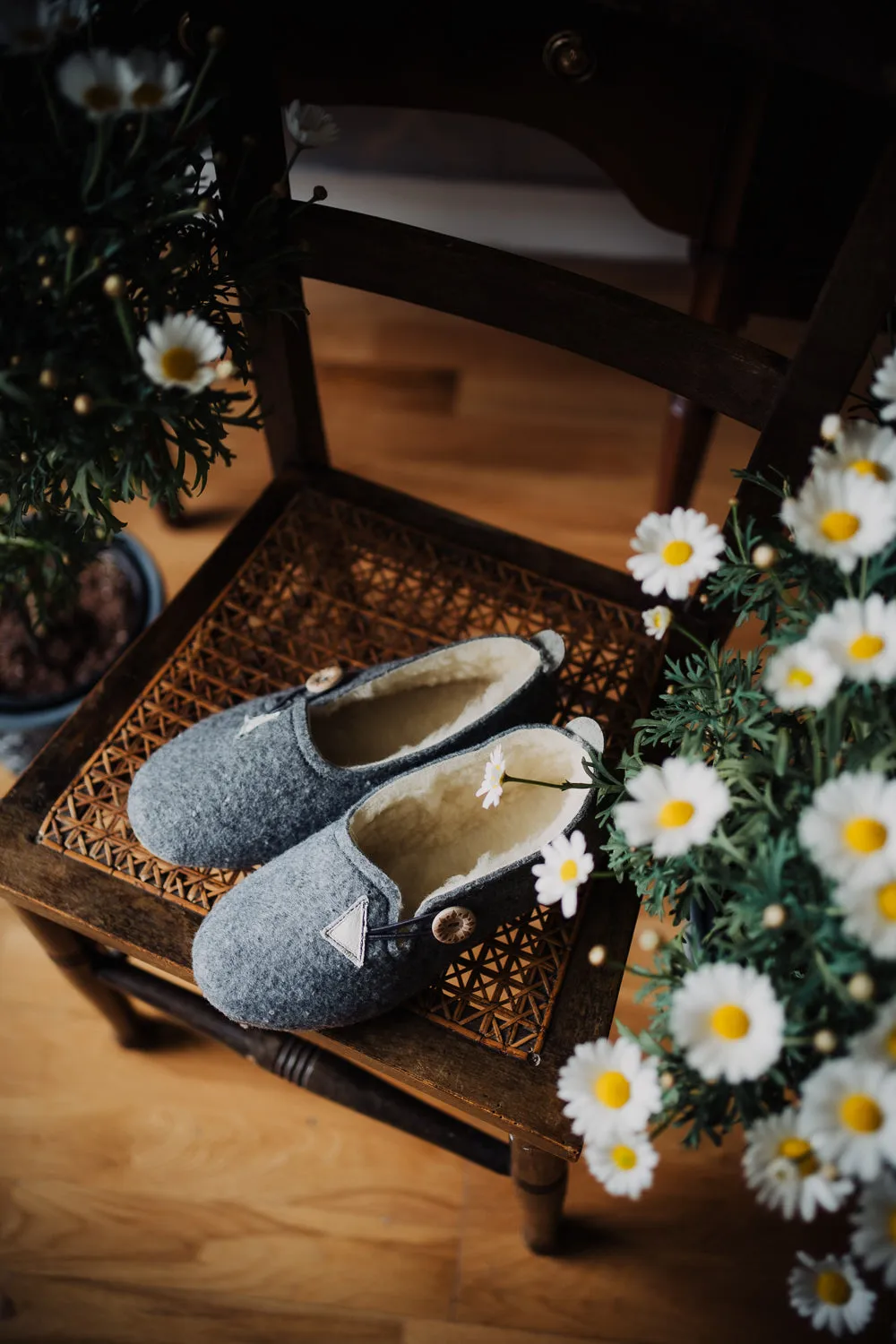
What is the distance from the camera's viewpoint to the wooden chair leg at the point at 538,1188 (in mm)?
699

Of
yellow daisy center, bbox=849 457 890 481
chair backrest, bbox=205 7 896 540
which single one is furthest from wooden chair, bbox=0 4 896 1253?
yellow daisy center, bbox=849 457 890 481

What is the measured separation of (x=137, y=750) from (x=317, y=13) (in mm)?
543

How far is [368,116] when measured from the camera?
127 centimetres

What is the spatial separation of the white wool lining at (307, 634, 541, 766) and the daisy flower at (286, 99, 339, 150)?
0.34m

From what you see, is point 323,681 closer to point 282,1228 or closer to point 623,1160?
point 623,1160

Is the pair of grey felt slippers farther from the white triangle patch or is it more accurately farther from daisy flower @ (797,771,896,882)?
daisy flower @ (797,771,896,882)

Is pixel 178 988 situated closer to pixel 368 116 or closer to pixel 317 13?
pixel 317 13

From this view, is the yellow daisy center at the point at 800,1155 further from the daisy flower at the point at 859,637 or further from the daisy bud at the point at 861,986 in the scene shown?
the daisy flower at the point at 859,637

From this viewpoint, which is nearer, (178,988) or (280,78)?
(280,78)

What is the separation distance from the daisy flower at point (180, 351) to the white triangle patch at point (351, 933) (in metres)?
0.32

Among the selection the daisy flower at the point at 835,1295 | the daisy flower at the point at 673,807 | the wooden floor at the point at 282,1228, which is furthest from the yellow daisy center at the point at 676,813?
the wooden floor at the point at 282,1228

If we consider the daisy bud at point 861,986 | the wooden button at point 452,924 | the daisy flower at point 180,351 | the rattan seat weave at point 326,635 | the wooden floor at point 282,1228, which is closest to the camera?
the daisy bud at point 861,986

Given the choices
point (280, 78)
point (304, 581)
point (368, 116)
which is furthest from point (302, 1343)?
point (368, 116)

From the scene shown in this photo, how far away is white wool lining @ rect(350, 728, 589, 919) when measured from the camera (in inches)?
26.9
